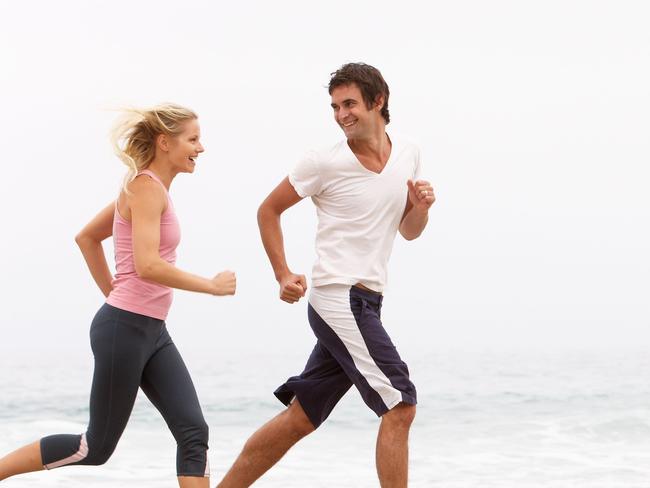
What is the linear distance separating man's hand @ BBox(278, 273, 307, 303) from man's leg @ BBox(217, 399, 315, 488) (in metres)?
0.52

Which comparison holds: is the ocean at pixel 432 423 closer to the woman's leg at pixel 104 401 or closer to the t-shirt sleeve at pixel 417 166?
the woman's leg at pixel 104 401

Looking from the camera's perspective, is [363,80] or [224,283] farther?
[363,80]

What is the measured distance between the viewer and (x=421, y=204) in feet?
13.8

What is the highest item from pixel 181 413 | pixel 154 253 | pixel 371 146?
pixel 371 146


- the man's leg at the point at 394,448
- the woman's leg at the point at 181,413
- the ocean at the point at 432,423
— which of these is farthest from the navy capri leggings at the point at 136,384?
the ocean at the point at 432,423

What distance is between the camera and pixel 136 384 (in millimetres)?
3770

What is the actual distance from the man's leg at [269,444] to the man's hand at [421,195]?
0.96 m

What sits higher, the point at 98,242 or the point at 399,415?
the point at 98,242

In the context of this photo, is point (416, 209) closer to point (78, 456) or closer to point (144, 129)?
point (144, 129)

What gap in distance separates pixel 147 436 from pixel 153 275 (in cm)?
609

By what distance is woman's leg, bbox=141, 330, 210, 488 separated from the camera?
12.3 feet

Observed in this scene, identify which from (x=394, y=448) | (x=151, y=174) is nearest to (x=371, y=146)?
(x=151, y=174)

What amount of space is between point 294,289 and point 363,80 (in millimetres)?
862

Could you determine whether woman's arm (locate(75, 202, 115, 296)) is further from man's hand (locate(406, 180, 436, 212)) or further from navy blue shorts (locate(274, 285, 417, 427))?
man's hand (locate(406, 180, 436, 212))
